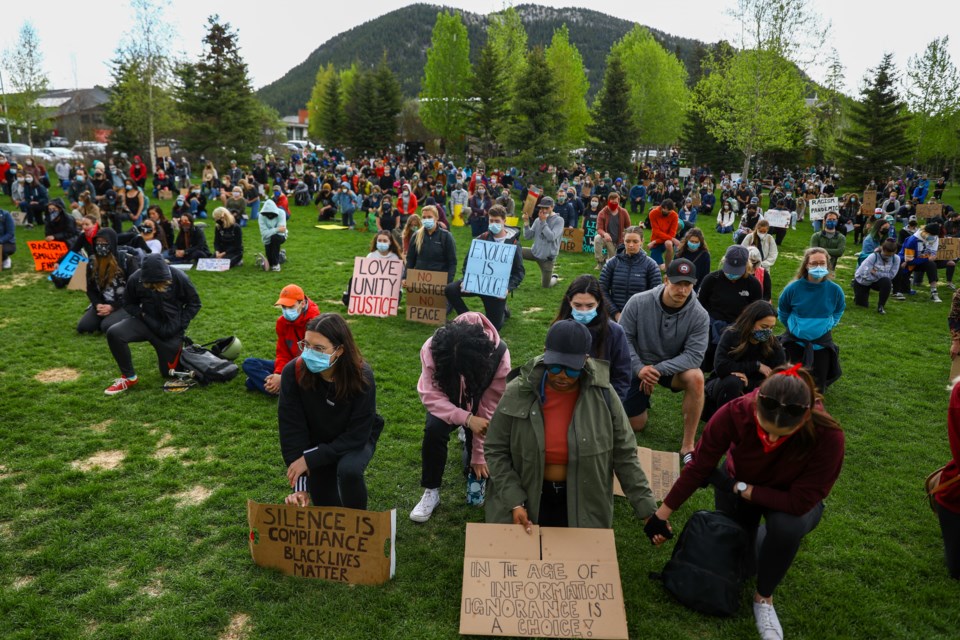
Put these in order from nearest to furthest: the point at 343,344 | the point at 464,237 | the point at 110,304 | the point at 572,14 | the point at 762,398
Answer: the point at 762,398
the point at 343,344
the point at 110,304
the point at 464,237
the point at 572,14

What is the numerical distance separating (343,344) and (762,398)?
2654 millimetres

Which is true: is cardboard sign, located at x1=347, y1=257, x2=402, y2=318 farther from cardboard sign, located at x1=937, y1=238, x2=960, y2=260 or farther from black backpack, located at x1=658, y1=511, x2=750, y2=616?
cardboard sign, located at x1=937, y1=238, x2=960, y2=260

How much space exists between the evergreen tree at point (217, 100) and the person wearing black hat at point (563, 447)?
1468 inches

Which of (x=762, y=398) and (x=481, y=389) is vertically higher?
(x=762, y=398)

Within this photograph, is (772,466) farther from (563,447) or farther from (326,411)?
(326,411)

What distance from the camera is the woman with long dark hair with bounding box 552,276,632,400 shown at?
5.24 metres

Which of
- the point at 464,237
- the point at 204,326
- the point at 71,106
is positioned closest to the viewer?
the point at 204,326

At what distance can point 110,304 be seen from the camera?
891 cm

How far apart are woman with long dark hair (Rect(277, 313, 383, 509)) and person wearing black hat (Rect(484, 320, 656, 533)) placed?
1026 mm

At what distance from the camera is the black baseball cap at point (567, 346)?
3.65 m

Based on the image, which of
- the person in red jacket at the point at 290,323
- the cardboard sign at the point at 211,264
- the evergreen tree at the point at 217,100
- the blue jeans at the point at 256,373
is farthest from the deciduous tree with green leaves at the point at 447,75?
the person in red jacket at the point at 290,323

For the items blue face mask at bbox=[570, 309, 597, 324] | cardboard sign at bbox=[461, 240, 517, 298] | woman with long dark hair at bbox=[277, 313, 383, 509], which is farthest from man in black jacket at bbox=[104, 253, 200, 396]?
blue face mask at bbox=[570, 309, 597, 324]

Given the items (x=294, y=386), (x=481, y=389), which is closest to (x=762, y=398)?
(x=481, y=389)

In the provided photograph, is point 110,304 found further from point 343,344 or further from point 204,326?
point 343,344
